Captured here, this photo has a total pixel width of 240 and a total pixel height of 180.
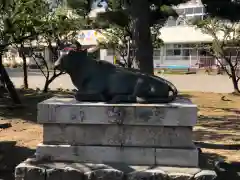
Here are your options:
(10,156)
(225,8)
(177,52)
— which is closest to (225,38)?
(225,8)

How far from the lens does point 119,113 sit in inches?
162

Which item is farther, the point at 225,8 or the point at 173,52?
the point at 173,52

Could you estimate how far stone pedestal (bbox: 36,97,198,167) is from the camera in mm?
4098

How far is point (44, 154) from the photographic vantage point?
14.1ft

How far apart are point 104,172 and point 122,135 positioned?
42cm

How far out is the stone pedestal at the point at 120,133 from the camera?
4.10 meters

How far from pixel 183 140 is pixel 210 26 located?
1325 cm

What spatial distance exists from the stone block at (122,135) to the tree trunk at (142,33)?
10.6ft

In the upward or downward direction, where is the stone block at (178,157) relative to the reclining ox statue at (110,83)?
downward

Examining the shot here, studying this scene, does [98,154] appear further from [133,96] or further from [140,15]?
A: [140,15]

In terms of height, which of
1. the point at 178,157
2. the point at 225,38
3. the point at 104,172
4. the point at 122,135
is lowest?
the point at 104,172

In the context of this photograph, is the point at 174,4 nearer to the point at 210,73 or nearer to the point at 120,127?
the point at 120,127

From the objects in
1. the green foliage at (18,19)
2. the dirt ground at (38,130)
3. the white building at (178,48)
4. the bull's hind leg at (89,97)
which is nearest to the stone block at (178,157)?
the bull's hind leg at (89,97)

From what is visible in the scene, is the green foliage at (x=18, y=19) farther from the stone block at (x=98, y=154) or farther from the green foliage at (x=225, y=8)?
the stone block at (x=98, y=154)
